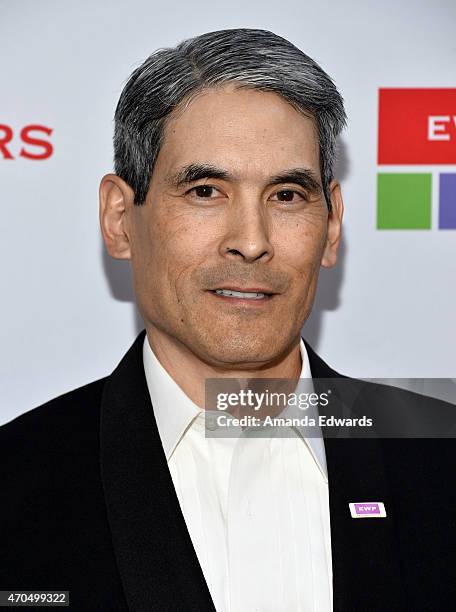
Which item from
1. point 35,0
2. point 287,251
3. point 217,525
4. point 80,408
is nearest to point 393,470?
point 217,525

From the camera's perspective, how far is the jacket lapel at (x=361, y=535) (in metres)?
1.83

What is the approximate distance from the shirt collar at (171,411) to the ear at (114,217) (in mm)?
277

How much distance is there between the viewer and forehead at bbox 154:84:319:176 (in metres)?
1.95

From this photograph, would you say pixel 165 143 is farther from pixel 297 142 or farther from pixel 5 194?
pixel 5 194

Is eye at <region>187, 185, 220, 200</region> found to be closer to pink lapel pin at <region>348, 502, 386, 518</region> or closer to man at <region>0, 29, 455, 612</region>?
man at <region>0, 29, 455, 612</region>

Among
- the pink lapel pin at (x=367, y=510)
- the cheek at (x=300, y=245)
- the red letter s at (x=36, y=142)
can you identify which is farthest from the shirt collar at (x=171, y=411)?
the red letter s at (x=36, y=142)

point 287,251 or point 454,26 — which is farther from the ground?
point 454,26

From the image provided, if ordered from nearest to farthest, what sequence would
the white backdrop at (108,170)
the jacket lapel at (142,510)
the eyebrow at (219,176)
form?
the jacket lapel at (142,510), the eyebrow at (219,176), the white backdrop at (108,170)

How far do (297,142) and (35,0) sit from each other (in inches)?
35.7

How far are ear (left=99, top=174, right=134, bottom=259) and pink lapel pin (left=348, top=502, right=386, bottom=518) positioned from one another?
0.78 m

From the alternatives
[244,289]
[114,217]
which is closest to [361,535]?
[244,289]

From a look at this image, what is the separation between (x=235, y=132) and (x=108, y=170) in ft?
1.98

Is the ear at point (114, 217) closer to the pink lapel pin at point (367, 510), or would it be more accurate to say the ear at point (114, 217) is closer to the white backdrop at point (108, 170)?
the white backdrop at point (108, 170)

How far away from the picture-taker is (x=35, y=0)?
242cm
